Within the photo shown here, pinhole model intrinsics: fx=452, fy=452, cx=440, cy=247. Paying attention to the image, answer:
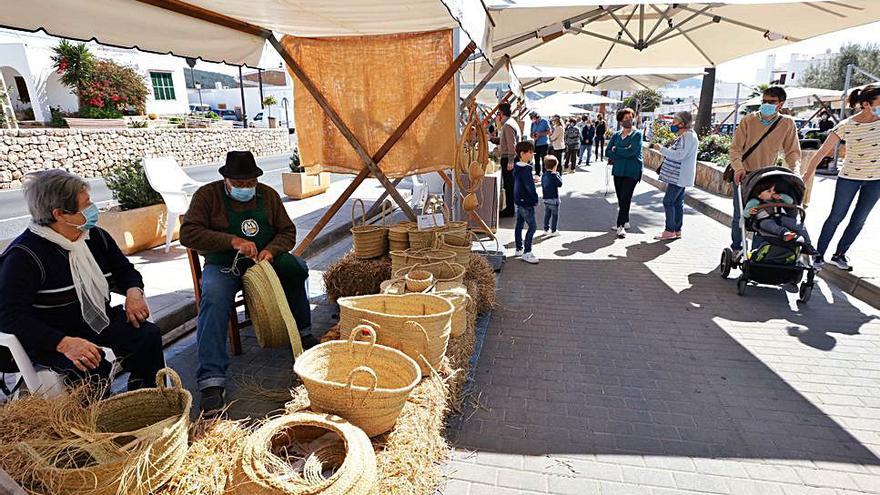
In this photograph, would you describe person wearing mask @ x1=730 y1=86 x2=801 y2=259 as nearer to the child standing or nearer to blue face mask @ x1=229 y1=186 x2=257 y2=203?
the child standing

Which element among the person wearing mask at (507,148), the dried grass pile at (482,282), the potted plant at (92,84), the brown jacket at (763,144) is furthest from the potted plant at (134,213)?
the potted plant at (92,84)

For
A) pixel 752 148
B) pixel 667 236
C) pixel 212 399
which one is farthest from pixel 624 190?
pixel 212 399

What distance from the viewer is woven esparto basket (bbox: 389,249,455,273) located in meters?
3.93

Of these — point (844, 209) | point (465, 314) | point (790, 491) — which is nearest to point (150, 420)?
point (465, 314)

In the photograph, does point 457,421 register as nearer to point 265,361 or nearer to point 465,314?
point 465,314

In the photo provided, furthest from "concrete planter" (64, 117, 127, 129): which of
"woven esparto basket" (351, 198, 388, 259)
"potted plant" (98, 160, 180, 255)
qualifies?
"woven esparto basket" (351, 198, 388, 259)

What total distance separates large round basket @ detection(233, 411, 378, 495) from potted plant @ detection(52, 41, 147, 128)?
20.3 meters

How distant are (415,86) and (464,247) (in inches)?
68.9

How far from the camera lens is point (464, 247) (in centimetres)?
436

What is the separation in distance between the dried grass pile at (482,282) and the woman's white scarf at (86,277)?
270 cm

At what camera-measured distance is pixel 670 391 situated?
3.25m

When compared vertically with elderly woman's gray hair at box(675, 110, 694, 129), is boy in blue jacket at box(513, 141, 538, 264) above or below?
below

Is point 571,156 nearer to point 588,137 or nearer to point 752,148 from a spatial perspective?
point 588,137

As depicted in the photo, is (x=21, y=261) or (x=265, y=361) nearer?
(x=21, y=261)
